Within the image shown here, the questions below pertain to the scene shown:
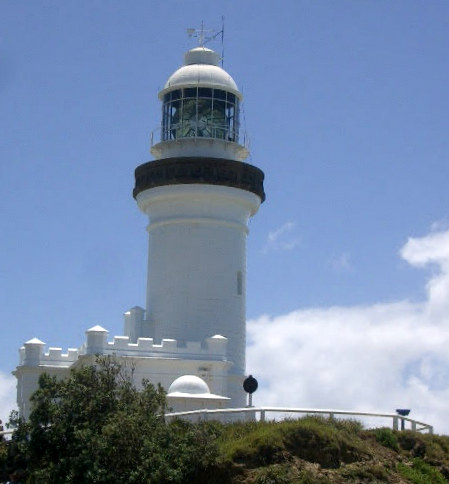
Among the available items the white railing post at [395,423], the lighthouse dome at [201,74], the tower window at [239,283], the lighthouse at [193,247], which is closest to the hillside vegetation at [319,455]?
the white railing post at [395,423]

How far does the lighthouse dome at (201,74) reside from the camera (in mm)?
45594

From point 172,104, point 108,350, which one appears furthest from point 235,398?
point 172,104

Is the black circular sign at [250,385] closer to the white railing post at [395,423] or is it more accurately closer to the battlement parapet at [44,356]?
the white railing post at [395,423]

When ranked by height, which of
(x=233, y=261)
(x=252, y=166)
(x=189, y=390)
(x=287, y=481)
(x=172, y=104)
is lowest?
(x=287, y=481)

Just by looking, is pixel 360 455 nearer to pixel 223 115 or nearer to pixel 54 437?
pixel 54 437

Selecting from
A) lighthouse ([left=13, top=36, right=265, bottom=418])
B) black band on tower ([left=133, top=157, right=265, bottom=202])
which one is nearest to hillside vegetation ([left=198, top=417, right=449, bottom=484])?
lighthouse ([left=13, top=36, right=265, bottom=418])

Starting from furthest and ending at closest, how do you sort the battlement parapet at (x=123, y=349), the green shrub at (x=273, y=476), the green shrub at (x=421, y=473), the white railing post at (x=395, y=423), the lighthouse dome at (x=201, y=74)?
the lighthouse dome at (x=201, y=74), the battlement parapet at (x=123, y=349), the white railing post at (x=395, y=423), the green shrub at (x=421, y=473), the green shrub at (x=273, y=476)

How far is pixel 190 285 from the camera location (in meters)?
43.7

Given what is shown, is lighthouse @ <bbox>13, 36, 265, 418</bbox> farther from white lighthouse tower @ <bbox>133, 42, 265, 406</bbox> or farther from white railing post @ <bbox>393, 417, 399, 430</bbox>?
white railing post @ <bbox>393, 417, 399, 430</bbox>

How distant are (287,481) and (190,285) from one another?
55.3 feet

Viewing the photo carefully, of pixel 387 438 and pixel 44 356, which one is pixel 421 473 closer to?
pixel 387 438

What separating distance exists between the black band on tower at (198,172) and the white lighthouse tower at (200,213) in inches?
1.6

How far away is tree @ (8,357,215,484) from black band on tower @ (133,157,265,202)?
47.8 ft


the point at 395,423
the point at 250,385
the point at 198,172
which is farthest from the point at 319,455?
the point at 198,172
